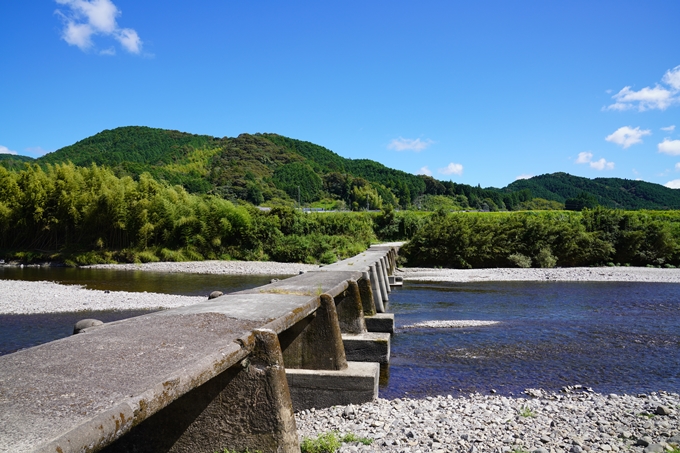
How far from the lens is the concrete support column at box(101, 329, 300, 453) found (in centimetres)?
414

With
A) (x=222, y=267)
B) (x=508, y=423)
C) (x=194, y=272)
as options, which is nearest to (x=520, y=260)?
(x=222, y=267)

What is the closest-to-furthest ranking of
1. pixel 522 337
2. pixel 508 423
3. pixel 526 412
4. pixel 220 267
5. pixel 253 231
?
1. pixel 508 423
2. pixel 526 412
3. pixel 522 337
4. pixel 220 267
5. pixel 253 231

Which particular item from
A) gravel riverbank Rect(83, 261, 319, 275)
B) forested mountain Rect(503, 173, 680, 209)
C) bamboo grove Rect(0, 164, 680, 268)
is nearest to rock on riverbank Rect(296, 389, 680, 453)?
gravel riverbank Rect(83, 261, 319, 275)

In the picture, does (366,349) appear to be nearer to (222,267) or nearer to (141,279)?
(141,279)

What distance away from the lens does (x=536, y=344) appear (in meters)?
11.5

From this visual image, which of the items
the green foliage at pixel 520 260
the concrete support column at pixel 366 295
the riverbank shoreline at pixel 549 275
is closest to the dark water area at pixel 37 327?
the concrete support column at pixel 366 295

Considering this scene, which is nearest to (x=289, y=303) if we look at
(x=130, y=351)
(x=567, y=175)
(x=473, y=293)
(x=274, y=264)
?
(x=130, y=351)

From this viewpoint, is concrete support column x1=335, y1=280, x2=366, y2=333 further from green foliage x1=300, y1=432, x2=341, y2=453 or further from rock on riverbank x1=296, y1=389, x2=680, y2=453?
green foliage x1=300, y1=432, x2=341, y2=453

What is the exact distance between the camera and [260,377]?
4.20 metres

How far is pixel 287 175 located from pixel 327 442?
319 feet

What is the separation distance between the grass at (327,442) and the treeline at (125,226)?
95.2 ft

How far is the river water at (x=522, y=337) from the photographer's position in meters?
8.72

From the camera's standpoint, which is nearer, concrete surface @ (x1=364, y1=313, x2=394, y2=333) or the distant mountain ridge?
concrete surface @ (x1=364, y1=313, x2=394, y2=333)

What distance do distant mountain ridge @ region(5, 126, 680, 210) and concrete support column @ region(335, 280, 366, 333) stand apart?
67.3m
